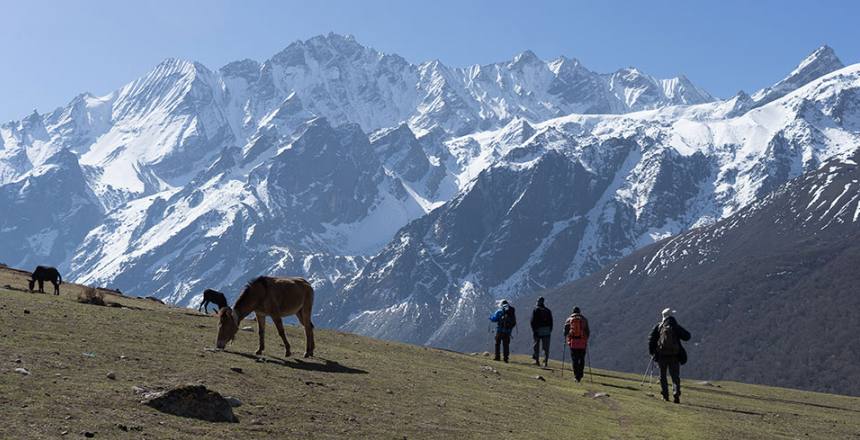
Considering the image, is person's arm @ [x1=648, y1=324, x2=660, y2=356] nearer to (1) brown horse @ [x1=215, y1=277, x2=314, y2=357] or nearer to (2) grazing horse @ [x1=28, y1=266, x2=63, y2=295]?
(1) brown horse @ [x1=215, y1=277, x2=314, y2=357]

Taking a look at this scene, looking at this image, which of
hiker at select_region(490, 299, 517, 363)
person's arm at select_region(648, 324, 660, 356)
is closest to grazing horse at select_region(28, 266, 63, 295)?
hiker at select_region(490, 299, 517, 363)

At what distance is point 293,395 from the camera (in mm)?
24406

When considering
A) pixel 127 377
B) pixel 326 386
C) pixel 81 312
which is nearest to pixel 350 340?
pixel 81 312

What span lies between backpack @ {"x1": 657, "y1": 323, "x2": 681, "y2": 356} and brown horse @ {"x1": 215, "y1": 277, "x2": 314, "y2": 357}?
1504 centimetres

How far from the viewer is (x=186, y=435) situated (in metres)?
18.3

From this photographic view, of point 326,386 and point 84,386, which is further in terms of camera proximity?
point 326,386

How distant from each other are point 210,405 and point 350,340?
2832 centimetres

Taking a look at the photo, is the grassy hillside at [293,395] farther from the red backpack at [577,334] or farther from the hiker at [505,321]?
the hiker at [505,321]

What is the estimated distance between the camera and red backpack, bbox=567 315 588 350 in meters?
44.2

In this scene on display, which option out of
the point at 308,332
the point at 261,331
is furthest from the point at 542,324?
the point at 261,331

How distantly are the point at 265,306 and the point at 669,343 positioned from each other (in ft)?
56.1

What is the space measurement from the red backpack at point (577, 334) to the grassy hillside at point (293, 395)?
6.47 feet

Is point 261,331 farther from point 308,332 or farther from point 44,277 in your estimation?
point 44,277

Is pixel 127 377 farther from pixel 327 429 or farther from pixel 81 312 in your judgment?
pixel 81 312
